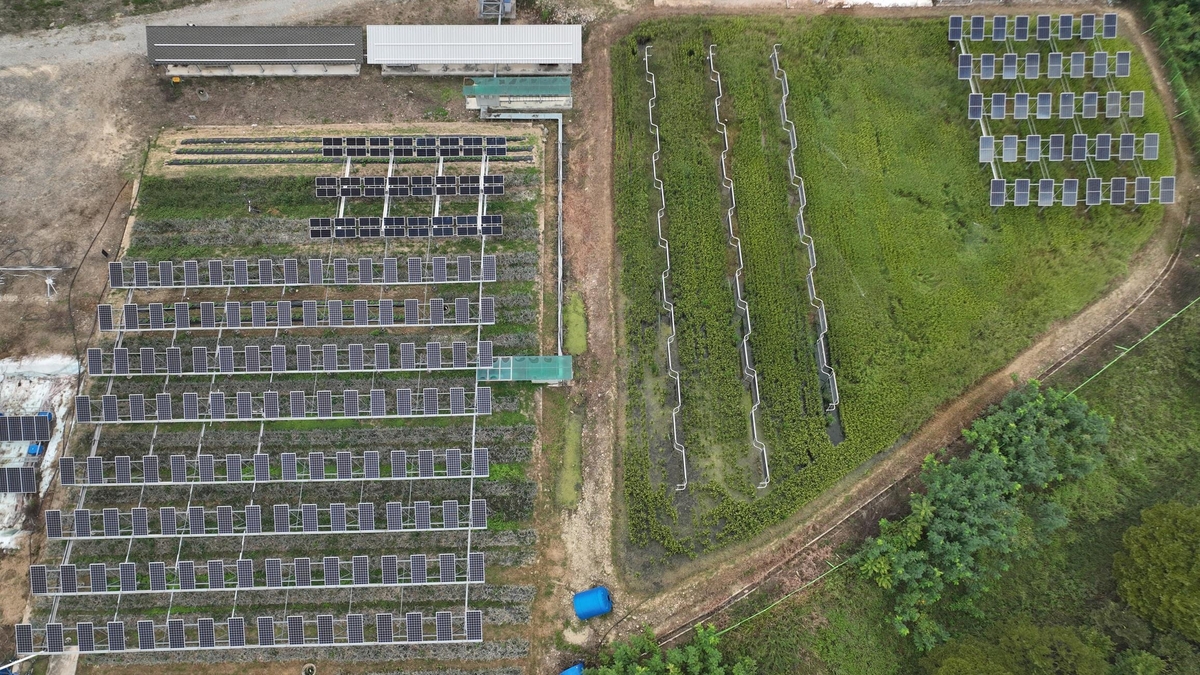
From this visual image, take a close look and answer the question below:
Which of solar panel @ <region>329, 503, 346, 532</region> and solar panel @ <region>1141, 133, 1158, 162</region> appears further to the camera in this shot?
solar panel @ <region>1141, 133, 1158, 162</region>

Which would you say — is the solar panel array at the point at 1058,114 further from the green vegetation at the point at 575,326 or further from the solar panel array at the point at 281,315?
the solar panel array at the point at 281,315

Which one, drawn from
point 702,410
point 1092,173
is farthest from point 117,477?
point 1092,173

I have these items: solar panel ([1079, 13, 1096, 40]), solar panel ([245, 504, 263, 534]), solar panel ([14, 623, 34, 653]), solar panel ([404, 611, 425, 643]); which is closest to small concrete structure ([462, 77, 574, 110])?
solar panel ([245, 504, 263, 534])

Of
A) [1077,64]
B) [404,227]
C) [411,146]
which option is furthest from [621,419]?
[1077,64]

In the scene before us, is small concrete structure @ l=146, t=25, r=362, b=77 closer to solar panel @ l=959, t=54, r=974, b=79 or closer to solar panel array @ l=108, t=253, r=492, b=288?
solar panel array @ l=108, t=253, r=492, b=288

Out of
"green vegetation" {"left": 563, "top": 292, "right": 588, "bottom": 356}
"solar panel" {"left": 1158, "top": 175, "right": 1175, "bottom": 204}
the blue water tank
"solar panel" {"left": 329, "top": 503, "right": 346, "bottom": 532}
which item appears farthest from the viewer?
"solar panel" {"left": 1158, "top": 175, "right": 1175, "bottom": 204}

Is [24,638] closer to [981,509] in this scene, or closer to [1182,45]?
[981,509]
